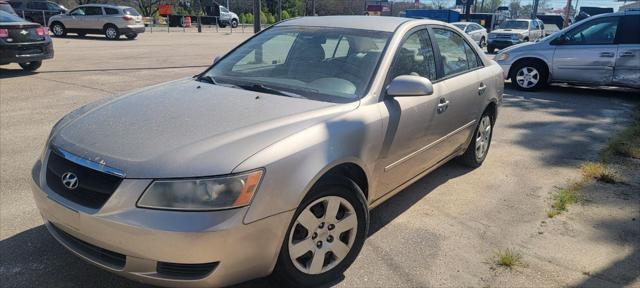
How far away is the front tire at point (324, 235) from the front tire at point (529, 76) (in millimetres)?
9081

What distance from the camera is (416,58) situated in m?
3.94

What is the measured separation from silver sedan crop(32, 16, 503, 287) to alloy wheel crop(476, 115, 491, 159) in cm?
108

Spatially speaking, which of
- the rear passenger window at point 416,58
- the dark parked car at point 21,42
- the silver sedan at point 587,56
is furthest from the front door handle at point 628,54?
the dark parked car at point 21,42

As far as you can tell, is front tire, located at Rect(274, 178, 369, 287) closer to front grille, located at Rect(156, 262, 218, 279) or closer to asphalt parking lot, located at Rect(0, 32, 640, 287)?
asphalt parking lot, located at Rect(0, 32, 640, 287)

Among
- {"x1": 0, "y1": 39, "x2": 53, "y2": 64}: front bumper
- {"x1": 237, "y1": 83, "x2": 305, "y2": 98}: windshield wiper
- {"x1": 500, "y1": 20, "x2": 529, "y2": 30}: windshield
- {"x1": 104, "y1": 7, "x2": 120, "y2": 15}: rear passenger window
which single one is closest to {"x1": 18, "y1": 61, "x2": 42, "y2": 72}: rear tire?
{"x1": 0, "y1": 39, "x2": 53, "y2": 64}: front bumper

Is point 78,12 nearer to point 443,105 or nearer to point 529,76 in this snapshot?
point 529,76

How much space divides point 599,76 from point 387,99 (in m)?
8.33

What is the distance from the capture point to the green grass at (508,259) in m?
3.28

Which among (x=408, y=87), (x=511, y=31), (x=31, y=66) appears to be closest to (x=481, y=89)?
(x=408, y=87)

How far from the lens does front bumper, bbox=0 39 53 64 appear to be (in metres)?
10.3

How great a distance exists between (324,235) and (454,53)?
2509 mm

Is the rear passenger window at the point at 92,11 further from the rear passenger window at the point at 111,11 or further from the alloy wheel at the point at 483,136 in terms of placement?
the alloy wheel at the point at 483,136

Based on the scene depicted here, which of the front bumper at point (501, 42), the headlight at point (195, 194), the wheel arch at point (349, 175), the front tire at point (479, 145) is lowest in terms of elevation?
the front tire at point (479, 145)

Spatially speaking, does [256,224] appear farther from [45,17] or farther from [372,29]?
[45,17]
